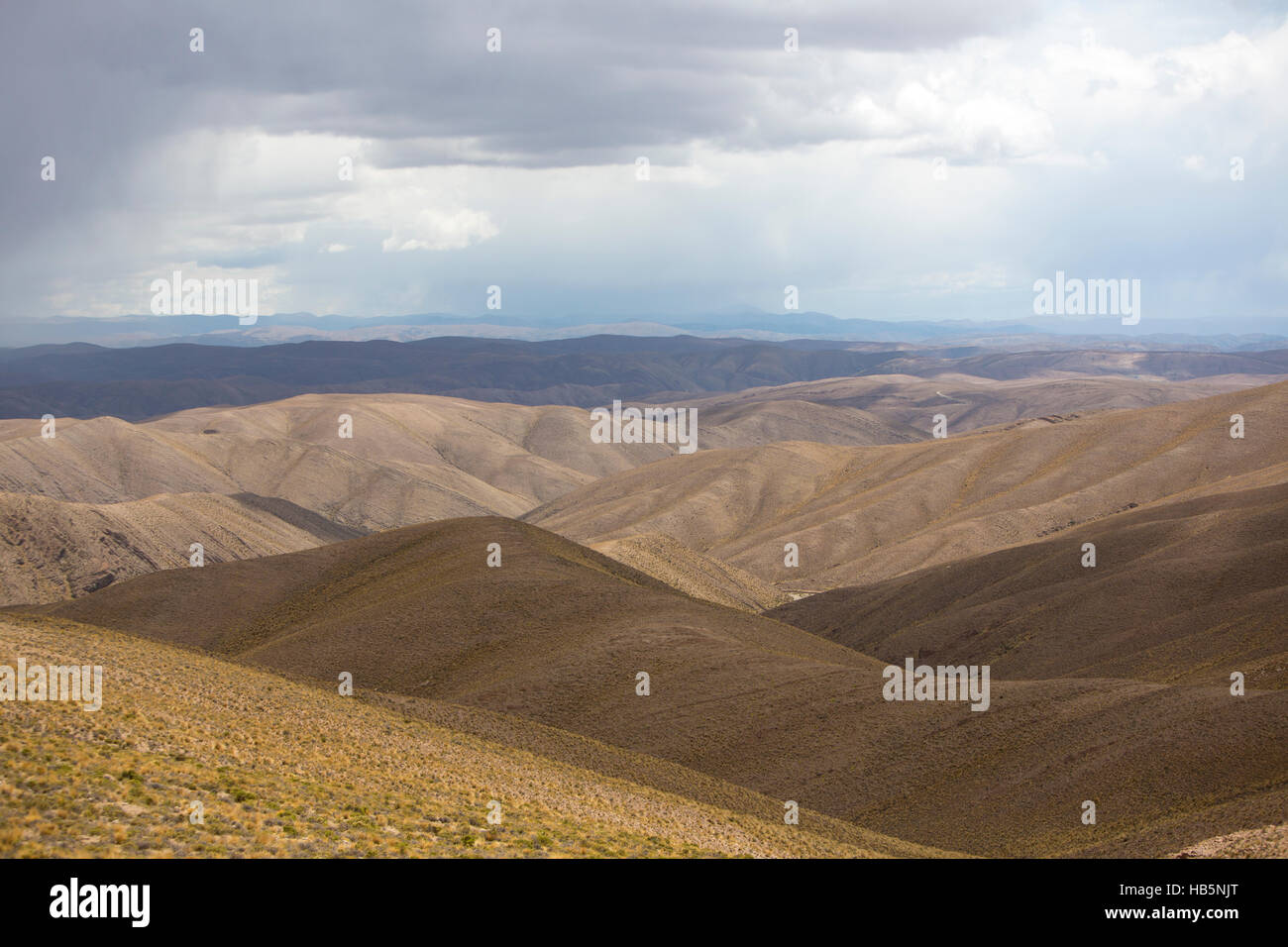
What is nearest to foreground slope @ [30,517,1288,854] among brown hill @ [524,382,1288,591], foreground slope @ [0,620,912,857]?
foreground slope @ [0,620,912,857]

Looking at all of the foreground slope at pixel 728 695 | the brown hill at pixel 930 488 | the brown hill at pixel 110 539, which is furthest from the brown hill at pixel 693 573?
the brown hill at pixel 110 539

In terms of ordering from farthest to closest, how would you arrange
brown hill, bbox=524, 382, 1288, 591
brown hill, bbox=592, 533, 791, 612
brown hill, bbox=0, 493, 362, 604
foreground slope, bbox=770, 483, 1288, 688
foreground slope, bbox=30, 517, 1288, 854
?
brown hill, bbox=524, 382, 1288, 591
brown hill, bbox=0, 493, 362, 604
brown hill, bbox=592, 533, 791, 612
foreground slope, bbox=770, 483, 1288, 688
foreground slope, bbox=30, 517, 1288, 854

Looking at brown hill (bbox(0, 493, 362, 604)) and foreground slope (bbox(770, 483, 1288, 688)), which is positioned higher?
brown hill (bbox(0, 493, 362, 604))

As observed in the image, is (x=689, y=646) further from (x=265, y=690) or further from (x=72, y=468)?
(x=72, y=468)

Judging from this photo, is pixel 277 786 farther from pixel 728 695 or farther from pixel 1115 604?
pixel 1115 604

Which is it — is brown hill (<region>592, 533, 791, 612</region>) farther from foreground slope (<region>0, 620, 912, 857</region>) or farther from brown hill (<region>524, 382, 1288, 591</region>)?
foreground slope (<region>0, 620, 912, 857</region>)

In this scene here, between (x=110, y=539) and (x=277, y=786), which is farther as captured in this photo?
(x=110, y=539)

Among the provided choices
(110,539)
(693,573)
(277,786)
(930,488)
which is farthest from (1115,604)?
(110,539)
